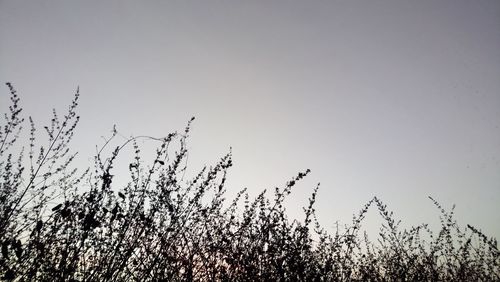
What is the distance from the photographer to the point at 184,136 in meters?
4.64

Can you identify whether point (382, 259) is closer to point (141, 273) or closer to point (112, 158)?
point (141, 273)

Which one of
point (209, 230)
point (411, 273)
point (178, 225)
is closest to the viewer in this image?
point (178, 225)

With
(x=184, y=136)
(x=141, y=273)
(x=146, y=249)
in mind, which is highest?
(x=184, y=136)

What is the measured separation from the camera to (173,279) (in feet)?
13.4

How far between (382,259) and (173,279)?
596 cm

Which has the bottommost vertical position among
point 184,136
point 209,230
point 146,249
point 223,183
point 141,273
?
point 141,273

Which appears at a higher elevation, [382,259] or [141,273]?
[382,259]

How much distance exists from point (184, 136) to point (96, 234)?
1857 mm

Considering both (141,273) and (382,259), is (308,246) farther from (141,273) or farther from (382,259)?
(382,259)

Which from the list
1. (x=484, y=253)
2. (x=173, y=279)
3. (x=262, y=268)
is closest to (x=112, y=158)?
(x=173, y=279)

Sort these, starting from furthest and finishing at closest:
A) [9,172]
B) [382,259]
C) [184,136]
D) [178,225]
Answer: [382,259], [9,172], [184,136], [178,225]

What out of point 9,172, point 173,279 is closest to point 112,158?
point 173,279

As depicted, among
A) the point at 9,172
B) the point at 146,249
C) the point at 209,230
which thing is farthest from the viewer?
the point at 9,172

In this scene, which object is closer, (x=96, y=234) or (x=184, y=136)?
(x=96, y=234)
